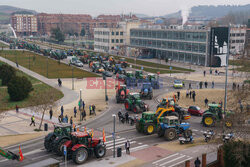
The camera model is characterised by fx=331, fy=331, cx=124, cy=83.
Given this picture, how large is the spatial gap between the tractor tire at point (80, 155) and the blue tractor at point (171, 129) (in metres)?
8.46

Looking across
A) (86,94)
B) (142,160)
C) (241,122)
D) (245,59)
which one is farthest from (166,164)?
(86,94)

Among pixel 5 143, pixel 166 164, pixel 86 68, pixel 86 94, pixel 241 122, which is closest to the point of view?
pixel 241 122

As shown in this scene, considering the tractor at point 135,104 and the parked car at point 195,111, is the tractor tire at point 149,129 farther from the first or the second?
the parked car at point 195,111

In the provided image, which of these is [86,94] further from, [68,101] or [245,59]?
[245,59]

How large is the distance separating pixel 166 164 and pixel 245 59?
10.2m

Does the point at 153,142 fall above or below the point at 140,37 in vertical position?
below

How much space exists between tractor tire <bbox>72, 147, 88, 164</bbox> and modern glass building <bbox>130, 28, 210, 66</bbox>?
226 feet

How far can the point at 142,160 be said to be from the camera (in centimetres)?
2630

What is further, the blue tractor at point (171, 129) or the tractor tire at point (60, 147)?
the blue tractor at point (171, 129)

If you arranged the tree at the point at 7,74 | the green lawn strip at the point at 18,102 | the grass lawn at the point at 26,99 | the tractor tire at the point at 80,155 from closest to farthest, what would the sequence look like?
the tractor tire at the point at 80,155, the green lawn strip at the point at 18,102, the grass lawn at the point at 26,99, the tree at the point at 7,74

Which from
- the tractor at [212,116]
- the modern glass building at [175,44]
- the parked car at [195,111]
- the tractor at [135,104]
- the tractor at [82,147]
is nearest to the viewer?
the tractor at [82,147]

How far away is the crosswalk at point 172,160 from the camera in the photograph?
2550cm

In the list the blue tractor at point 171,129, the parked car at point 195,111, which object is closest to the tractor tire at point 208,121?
the blue tractor at point 171,129

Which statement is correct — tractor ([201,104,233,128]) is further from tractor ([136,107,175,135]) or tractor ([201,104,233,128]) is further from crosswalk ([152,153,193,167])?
crosswalk ([152,153,193,167])
